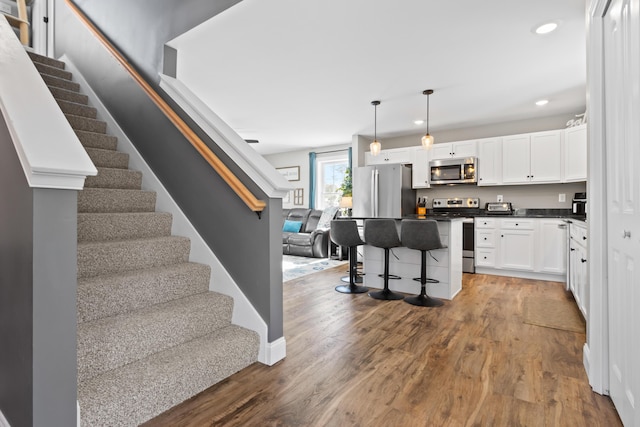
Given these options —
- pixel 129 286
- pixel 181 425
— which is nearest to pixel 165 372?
pixel 181 425

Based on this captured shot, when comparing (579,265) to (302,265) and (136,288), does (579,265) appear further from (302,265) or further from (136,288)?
(302,265)

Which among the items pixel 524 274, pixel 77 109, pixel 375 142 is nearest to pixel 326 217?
pixel 375 142

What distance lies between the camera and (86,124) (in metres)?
2.93

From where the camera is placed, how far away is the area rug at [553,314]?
2748mm

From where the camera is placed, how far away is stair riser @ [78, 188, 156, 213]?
2283 mm

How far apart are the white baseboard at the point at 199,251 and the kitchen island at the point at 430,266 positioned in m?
2.11

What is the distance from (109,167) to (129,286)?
1404 millimetres

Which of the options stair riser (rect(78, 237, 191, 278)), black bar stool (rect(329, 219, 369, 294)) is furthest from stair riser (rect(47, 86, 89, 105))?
black bar stool (rect(329, 219, 369, 294))

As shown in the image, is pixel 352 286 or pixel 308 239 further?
pixel 308 239

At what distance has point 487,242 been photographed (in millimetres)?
4941

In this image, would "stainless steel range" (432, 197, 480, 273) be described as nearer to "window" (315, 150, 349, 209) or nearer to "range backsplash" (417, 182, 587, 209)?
"range backsplash" (417, 182, 587, 209)

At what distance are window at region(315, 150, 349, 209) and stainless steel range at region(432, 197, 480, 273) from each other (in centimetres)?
239

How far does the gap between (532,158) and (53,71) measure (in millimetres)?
6184

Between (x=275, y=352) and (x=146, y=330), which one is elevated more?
(x=146, y=330)
